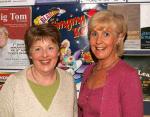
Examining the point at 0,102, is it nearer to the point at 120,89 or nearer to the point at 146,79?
the point at 120,89

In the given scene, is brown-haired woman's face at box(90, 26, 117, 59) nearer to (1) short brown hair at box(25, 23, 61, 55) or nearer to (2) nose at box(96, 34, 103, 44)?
(2) nose at box(96, 34, 103, 44)

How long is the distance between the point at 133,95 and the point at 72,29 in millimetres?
622

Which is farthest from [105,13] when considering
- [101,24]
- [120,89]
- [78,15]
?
[120,89]

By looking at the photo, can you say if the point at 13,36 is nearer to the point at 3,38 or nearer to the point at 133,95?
the point at 3,38

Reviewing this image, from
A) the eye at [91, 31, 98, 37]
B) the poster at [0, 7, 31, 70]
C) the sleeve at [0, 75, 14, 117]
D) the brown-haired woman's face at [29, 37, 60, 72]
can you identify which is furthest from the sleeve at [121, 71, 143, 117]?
the poster at [0, 7, 31, 70]

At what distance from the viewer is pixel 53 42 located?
150 cm

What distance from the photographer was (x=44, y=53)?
148cm

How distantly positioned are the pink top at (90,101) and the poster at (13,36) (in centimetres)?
46

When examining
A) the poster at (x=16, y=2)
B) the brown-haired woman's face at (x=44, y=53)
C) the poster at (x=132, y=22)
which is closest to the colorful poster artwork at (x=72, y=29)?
the poster at (x=16, y=2)

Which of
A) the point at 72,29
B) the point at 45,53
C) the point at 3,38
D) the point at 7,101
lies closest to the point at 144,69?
the point at 72,29

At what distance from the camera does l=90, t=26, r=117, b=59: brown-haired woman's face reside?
1.48 m

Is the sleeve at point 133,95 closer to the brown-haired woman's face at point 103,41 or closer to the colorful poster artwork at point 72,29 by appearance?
the brown-haired woman's face at point 103,41

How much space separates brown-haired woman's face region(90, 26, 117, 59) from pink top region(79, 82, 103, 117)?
0.65ft

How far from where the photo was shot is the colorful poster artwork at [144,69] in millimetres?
1704
